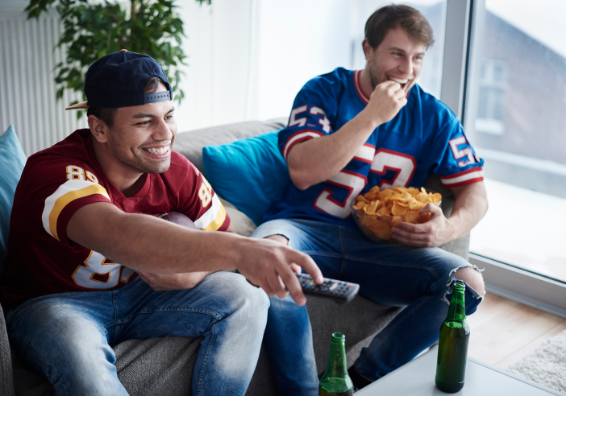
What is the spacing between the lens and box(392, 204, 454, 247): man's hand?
2.03 meters

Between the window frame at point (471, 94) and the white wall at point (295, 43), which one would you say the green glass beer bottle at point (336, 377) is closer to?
the window frame at point (471, 94)

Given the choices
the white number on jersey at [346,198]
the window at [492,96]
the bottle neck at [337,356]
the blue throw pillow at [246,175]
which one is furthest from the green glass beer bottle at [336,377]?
the window at [492,96]

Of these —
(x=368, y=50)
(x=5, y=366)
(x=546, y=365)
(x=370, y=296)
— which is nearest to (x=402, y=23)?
(x=368, y=50)

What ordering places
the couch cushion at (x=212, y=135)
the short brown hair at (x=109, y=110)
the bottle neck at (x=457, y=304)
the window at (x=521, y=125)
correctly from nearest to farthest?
the bottle neck at (x=457, y=304), the short brown hair at (x=109, y=110), the couch cushion at (x=212, y=135), the window at (x=521, y=125)

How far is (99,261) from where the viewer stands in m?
1.64

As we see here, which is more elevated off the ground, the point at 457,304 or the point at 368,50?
the point at 368,50

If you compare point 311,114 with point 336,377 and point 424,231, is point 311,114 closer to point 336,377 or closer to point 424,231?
point 424,231

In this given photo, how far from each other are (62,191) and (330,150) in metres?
0.81

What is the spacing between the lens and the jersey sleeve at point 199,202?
5.93 ft

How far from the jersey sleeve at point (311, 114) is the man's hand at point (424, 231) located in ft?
1.20

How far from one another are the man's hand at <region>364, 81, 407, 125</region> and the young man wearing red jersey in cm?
62

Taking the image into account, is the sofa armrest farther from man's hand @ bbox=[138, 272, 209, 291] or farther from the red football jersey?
man's hand @ bbox=[138, 272, 209, 291]

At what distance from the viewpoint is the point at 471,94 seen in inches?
121

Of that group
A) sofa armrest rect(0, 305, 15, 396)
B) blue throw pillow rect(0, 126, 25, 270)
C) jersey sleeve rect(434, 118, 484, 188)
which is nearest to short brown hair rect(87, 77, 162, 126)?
blue throw pillow rect(0, 126, 25, 270)
